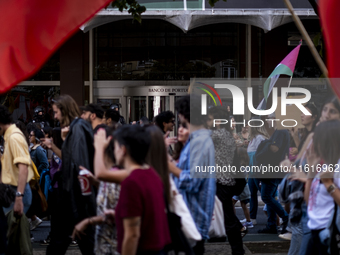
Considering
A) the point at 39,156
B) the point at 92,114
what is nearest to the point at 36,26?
the point at 92,114

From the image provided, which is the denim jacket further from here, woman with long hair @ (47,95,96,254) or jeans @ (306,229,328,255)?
jeans @ (306,229,328,255)

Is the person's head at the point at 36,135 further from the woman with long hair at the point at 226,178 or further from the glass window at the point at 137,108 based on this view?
the glass window at the point at 137,108

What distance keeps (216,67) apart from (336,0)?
1386cm

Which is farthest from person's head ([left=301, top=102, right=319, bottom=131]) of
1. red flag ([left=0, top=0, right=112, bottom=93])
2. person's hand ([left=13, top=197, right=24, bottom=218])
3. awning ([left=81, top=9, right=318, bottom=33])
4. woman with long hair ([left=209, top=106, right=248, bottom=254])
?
awning ([left=81, top=9, right=318, bottom=33])

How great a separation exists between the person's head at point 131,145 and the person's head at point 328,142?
4.57 feet

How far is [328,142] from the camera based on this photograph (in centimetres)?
402

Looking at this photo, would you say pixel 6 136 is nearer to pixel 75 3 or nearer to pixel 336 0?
pixel 75 3

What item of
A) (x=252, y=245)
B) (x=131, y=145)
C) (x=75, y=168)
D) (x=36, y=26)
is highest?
(x=36, y=26)

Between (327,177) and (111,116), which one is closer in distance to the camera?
(327,177)

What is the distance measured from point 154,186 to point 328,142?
4.88 feet

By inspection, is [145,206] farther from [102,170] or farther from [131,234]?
[102,170]

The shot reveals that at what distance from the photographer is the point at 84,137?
17.4 feet

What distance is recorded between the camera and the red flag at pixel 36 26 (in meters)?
4.55

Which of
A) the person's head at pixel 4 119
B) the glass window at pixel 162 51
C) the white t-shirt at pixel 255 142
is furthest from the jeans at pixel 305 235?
the glass window at pixel 162 51
